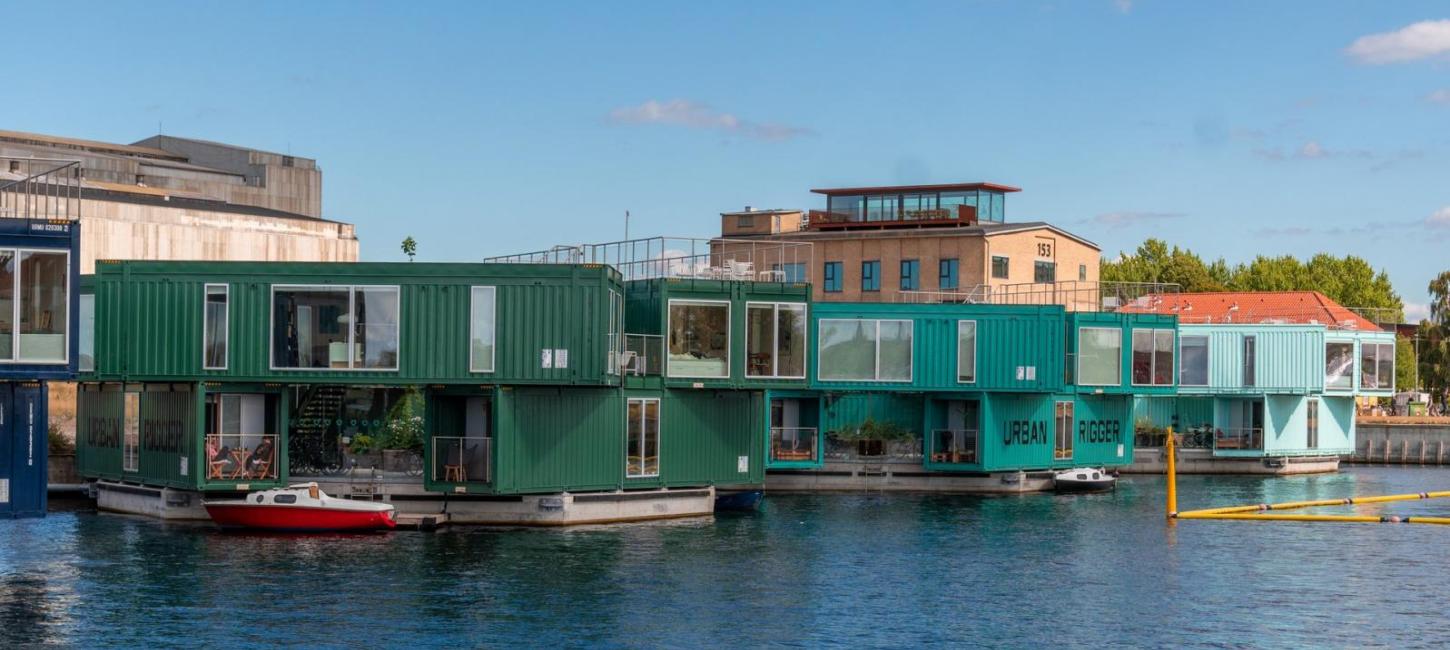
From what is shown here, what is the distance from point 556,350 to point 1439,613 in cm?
2592

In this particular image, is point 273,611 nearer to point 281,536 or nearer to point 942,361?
point 281,536

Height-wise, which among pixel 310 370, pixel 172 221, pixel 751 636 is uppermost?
pixel 172 221

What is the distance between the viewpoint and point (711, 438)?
189ft

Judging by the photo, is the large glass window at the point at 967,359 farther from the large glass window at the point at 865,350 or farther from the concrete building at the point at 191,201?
the concrete building at the point at 191,201

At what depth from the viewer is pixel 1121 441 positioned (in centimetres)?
7581

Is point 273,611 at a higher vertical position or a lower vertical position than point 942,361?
lower

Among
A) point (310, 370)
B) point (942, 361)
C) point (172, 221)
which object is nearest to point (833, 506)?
point (942, 361)

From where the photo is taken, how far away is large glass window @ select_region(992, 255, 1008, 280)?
96500mm

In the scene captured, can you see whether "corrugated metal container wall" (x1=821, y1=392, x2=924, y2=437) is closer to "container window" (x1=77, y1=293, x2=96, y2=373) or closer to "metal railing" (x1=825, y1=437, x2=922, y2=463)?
"metal railing" (x1=825, y1=437, x2=922, y2=463)

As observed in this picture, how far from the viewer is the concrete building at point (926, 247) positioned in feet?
316

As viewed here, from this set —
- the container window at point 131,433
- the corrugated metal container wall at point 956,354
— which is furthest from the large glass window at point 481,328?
the corrugated metal container wall at point 956,354

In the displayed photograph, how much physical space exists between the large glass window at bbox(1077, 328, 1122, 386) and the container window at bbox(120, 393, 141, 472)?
3864cm

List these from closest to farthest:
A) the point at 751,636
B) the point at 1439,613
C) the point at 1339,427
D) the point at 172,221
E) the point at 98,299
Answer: the point at 751,636, the point at 1439,613, the point at 98,299, the point at 1339,427, the point at 172,221

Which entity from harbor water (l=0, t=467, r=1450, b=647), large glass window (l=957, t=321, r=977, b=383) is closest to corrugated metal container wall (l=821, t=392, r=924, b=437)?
large glass window (l=957, t=321, r=977, b=383)
